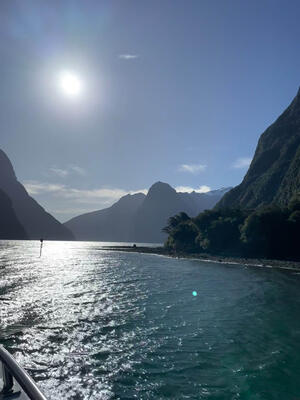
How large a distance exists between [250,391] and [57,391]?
8.18 m

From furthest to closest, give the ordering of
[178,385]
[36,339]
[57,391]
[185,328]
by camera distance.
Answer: [185,328] → [36,339] → [178,385] → [57,391]

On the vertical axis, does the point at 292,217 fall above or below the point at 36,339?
above

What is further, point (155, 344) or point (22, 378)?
point (155, 344)

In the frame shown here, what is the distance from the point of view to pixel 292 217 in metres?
106

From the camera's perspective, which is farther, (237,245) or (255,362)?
(237,245)

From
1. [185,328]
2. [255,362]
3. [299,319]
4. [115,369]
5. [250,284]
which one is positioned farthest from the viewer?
[250,284]

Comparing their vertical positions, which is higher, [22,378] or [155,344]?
[22,378]

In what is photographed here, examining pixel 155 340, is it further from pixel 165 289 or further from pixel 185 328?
pixel 165 289

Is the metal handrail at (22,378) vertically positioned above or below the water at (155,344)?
above

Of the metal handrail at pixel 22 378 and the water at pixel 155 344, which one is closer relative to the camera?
the metal handrail at pixel 22 378

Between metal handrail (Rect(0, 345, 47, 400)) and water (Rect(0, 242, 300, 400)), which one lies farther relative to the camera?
water (Rect(0, 242, 300, 400))

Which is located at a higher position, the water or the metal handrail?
the metal handrail

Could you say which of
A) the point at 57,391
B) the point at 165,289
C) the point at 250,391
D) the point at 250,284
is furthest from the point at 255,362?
the point at 250,284

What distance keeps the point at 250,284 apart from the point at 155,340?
31.6 meters
